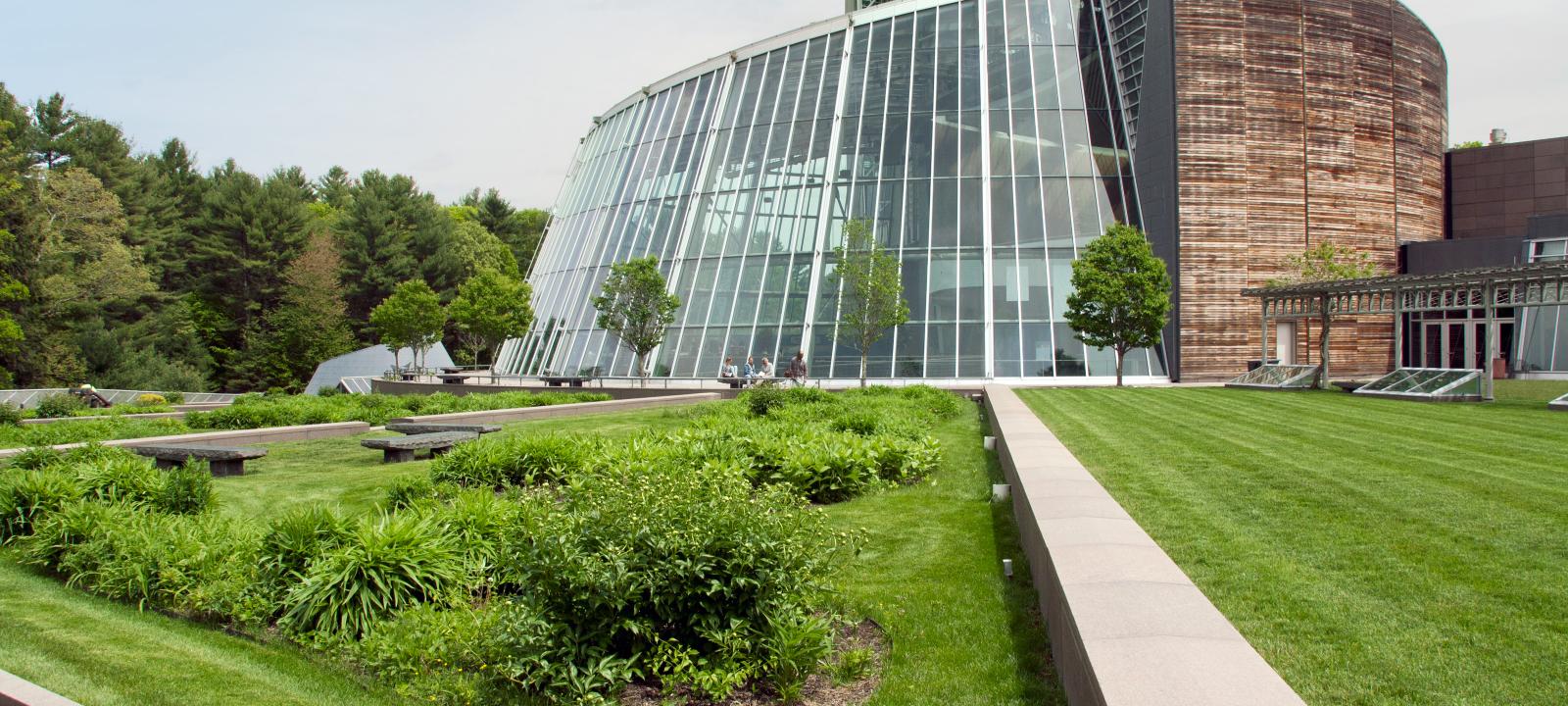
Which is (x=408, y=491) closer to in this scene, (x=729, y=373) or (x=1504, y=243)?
(x=729, y=373)

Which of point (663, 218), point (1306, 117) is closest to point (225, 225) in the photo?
point (663, 218)

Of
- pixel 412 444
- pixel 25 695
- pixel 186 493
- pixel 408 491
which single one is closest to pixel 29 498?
pixel 186 493

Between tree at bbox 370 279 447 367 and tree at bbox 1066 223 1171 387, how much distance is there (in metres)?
33.6

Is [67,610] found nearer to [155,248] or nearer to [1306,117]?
[1306,117]

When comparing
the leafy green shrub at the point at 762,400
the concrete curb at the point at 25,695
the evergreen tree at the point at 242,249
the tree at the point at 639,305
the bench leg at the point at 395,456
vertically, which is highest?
the evergreen tree at the point at 242,249

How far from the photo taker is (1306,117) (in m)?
34.6

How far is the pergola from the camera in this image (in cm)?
2178

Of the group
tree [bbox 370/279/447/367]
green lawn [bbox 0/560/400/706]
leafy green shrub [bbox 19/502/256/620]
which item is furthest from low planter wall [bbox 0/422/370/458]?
tree [bbox 370/279/447/367]

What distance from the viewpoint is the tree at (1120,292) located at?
94.6 ft

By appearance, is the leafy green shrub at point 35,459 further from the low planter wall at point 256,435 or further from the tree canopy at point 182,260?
the tree canopy at point 182,260

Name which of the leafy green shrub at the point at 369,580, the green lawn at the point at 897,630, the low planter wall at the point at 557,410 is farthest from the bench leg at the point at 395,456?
the leafy green shrub at the point at 369,580

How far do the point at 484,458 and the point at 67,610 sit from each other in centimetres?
447

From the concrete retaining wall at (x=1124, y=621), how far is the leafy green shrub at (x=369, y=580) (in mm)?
4365

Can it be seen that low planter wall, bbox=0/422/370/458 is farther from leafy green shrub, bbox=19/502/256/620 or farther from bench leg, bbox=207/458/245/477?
leafy green shrub, bbox=19/502/256/620
